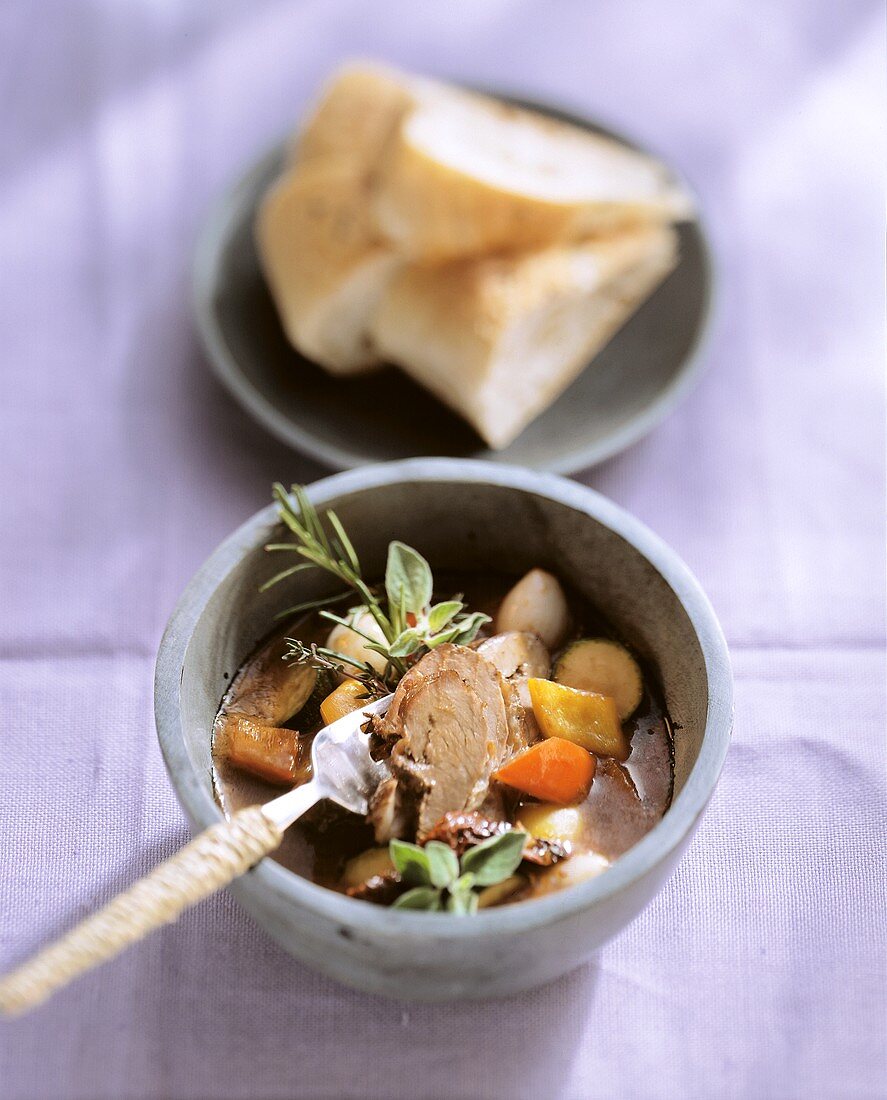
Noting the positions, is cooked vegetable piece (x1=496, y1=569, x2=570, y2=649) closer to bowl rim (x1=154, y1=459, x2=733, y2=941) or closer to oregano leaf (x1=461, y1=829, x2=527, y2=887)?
bowl rim (x1=154, y1=459, x2=733, y2=941)

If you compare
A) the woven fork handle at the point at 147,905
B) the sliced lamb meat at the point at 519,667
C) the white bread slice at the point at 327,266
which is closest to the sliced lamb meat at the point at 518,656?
the sliced lamb meat at the point at 519,667

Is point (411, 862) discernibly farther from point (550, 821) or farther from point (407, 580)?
point (407, 580)

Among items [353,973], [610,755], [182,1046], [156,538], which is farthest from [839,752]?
[156,538]

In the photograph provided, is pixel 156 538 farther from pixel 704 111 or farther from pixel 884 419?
pixel 704 111

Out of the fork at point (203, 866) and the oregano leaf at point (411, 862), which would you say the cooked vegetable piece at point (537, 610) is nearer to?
the fork at point (203, 866)

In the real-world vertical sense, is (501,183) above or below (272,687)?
above

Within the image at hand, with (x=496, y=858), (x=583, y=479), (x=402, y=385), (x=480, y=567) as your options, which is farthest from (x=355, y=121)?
(x=496, y=858)

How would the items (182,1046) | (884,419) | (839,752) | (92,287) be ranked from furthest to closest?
(92,287)
(884,419)
(839,752)
(182,1046)
